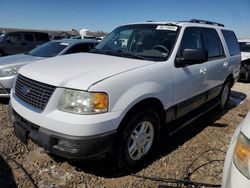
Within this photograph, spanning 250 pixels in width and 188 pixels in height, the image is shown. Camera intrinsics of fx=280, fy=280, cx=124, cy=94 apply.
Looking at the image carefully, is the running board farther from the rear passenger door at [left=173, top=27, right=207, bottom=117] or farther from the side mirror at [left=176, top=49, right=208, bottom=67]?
the side mirror at [left=176, top=49, right=208, bottom=67]

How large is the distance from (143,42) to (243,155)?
9.00ft

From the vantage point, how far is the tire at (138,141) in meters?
3.23

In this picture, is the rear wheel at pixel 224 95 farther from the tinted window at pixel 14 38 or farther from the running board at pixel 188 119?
the tinted window at pixel 14 38

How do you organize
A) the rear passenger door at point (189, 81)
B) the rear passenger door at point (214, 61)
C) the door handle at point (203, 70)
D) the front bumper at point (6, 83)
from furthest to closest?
the front bumper at point (6, 83), the rear passenger door at point (214, 61), the door handle at point (203, 70), the rear passenger door at point (189, 81)

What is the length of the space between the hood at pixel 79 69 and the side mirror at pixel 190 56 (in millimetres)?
534

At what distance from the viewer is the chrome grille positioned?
9.98 ft

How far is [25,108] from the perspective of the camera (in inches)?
128

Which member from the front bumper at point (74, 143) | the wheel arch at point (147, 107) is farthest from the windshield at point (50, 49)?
the front bumper at point (74, 143)

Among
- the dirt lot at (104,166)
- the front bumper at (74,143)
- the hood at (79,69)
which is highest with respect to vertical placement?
the hood at (79,69)

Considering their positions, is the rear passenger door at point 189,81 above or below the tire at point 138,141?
above

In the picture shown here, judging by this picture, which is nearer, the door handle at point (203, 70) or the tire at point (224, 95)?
the door handle at point (203, 70)

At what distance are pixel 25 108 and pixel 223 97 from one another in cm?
455

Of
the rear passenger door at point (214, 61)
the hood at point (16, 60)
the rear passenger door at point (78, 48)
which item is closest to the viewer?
the rear passenger door at point (214, 61)

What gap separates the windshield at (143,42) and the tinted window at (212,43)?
107cm
